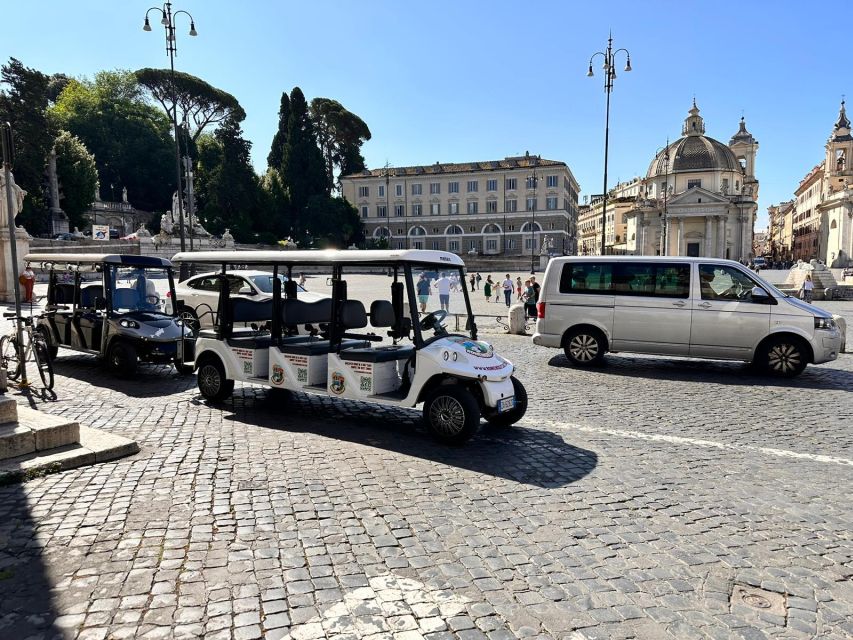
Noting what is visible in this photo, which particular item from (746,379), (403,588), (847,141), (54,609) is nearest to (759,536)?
(403,588)

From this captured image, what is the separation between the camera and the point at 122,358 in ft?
31.7

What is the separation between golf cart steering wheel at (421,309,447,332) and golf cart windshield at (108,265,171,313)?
236 inches

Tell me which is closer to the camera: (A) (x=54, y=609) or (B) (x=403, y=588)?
(A) (x=54, y=609)

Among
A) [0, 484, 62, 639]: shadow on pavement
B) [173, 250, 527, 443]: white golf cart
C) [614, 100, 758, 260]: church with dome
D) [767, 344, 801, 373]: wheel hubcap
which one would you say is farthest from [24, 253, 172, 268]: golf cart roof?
[614, 100, 758, 260]: church with dome

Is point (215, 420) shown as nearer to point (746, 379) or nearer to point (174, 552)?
point (174, 552)

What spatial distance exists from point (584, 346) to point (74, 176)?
213ft

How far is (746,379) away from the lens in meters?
10.1

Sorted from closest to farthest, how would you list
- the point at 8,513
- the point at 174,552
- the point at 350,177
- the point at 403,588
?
the point at 403,588, the point at 174,552, the point at 8,513, the point at 350,177

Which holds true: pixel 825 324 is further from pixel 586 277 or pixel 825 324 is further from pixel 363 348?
pixel 363 348

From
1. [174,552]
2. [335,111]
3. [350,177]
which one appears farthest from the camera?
[350,177]

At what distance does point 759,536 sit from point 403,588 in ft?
8.45

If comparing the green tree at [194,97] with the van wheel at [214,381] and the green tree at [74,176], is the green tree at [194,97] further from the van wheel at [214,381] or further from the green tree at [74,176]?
the van wheel at [214,381]

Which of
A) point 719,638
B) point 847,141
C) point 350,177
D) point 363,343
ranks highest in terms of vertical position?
point 847,141

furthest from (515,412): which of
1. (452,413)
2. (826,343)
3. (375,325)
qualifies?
(826,343)
